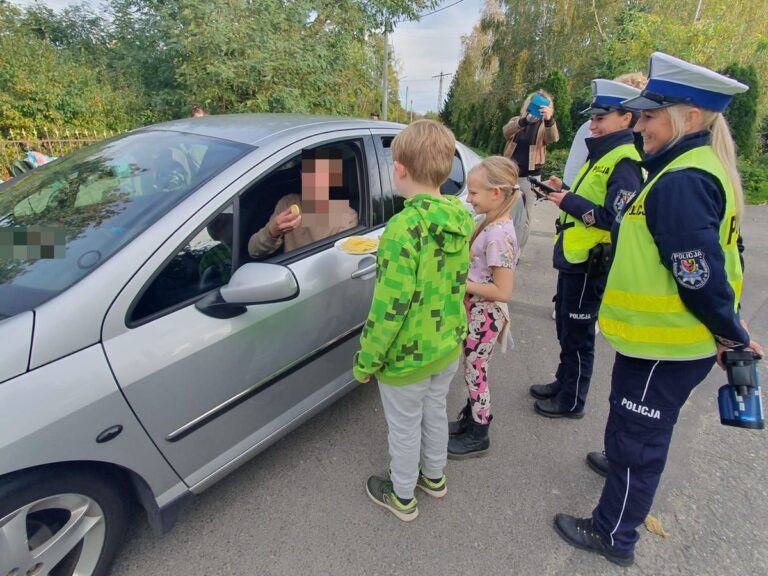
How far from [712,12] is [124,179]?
64.1 feet

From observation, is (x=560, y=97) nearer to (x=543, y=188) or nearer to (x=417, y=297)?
(x=543, y=188)

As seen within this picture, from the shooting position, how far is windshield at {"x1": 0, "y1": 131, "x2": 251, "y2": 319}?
1.41m

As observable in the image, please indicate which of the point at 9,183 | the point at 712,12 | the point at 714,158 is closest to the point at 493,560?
the point at 714,158

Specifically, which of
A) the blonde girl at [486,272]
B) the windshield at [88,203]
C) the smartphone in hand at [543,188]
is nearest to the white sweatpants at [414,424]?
the blonde girl at [486,272]

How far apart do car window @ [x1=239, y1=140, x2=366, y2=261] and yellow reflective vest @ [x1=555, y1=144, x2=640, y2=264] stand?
3.71 feet

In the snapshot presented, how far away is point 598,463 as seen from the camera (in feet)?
7.37

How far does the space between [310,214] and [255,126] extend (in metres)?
0.50

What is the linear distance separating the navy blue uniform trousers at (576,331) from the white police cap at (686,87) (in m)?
1.04

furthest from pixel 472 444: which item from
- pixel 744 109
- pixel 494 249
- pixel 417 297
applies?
pixel 744 109

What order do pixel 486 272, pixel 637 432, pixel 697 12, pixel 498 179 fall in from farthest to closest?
pixel 697 12
pixel 486 272
pixel 498 179
pixel 637 432

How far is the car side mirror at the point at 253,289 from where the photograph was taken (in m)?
1.48

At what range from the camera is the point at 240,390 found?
1.71 metres

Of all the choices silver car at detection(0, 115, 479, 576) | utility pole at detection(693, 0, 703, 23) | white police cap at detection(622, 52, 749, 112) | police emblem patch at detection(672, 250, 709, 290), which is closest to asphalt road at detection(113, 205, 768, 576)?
silver car at detection(0, 115, 479, 576)

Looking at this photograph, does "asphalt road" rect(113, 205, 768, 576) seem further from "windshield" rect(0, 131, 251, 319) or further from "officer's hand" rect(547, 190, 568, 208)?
"officer's hand" rect(547, 190, 568, 208)
